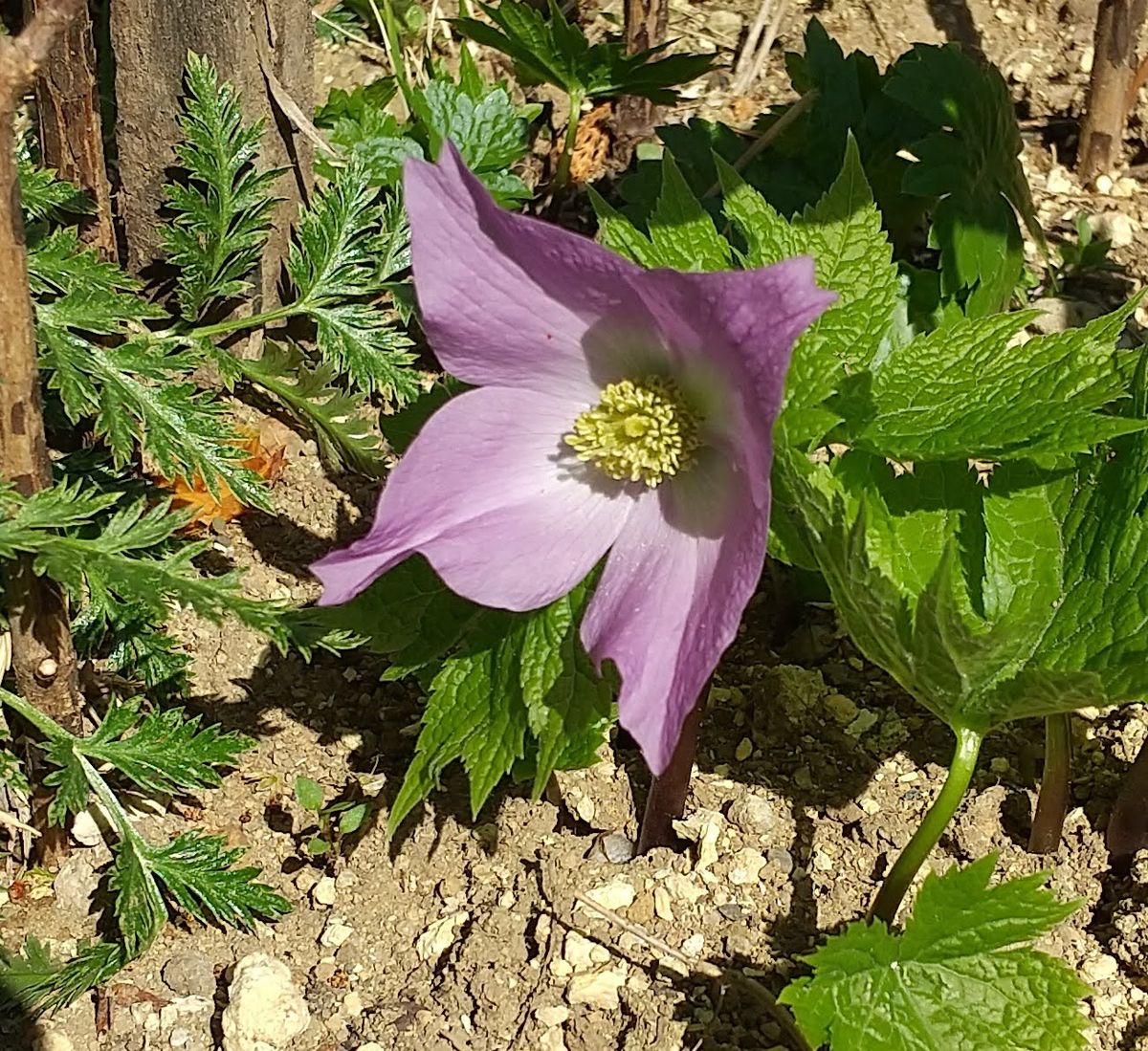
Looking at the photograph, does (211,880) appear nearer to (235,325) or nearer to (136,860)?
(136,860)

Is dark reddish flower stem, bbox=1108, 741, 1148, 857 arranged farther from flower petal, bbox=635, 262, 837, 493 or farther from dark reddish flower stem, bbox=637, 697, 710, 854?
flower petal, bbox=635, 262, 837, 493

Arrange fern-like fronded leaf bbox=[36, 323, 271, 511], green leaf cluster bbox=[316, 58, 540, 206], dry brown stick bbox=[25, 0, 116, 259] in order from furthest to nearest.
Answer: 1. green leaf cluster bbox=[316, 58, 540, 206]
2. dry brown stick bbox=[25, 0, 116, 259]
3. fern-like fronded leaf bbox=[36, 323, 271, 511]

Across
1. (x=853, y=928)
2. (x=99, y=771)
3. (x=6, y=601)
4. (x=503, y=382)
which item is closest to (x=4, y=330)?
(x=6, y=601)

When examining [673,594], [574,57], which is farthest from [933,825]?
[574,57]

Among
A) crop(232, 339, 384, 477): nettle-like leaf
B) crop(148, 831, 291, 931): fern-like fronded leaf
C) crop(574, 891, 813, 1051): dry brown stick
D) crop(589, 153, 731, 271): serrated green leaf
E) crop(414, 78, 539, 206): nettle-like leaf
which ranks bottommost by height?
crop(574, 891, 813, 1051): dry brown stick

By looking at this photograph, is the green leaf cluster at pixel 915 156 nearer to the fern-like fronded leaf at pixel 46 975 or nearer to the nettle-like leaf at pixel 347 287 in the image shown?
the nettle-like leaf at pixel 347 287

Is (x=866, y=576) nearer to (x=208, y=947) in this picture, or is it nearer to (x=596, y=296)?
(x=596, y=296)

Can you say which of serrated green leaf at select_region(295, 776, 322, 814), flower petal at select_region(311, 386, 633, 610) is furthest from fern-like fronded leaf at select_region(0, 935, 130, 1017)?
flower petal at select_region(311, 386, 633, 610)
